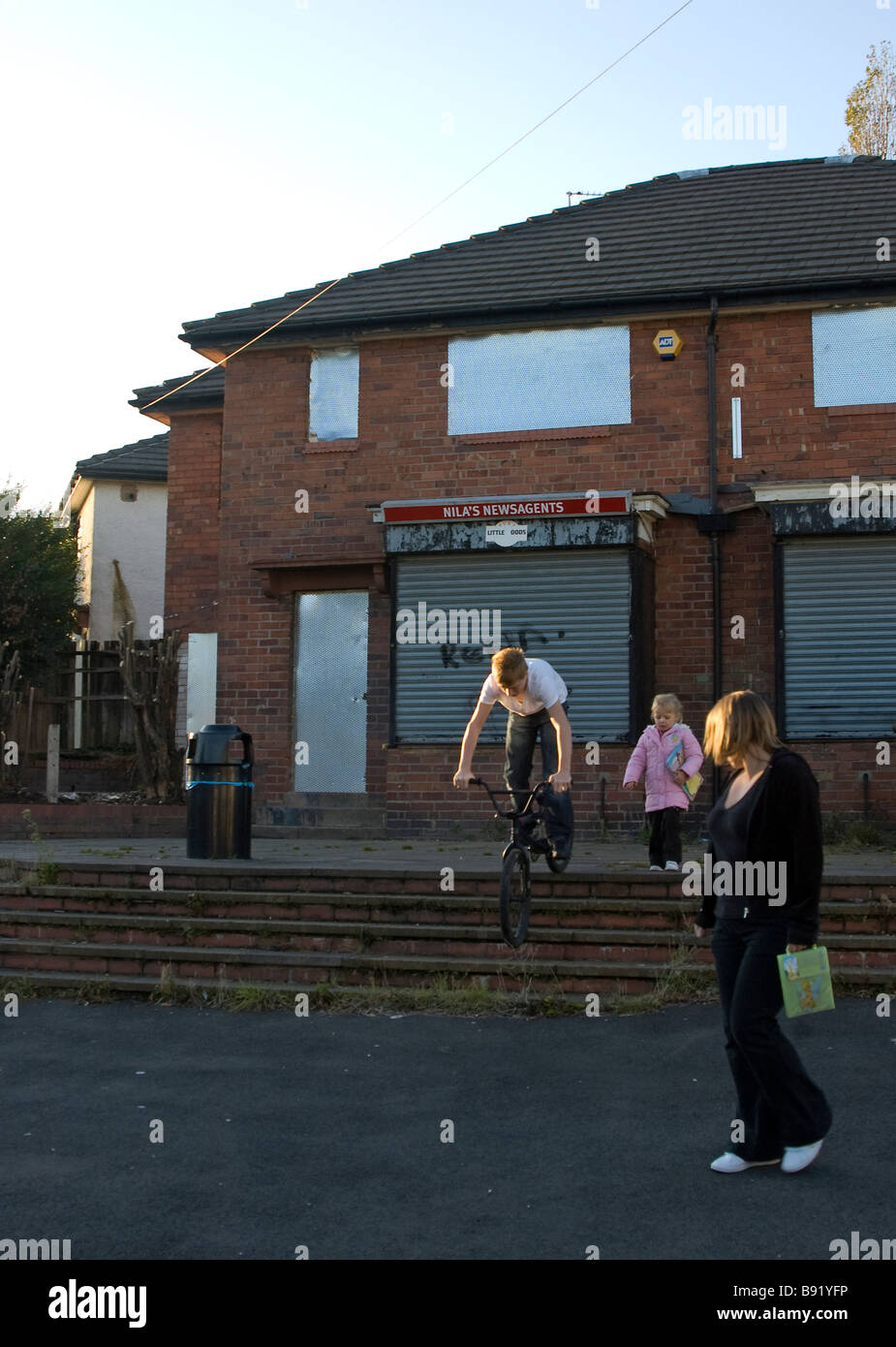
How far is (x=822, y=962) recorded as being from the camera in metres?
4.76

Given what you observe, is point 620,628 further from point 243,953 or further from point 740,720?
point 740,720

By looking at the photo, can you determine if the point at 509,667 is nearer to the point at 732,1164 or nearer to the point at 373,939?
the point at 373,939

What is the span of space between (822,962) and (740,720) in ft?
3.03

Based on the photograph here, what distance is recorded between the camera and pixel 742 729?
5027mm

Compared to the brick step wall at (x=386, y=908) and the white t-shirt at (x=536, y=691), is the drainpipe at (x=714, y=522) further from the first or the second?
the brick step wall at (x=386, y=908)

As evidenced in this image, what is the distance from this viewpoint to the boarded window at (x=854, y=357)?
44.4ft

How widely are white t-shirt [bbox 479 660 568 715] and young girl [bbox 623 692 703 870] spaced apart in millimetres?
933

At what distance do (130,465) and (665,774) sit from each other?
74.7 feet

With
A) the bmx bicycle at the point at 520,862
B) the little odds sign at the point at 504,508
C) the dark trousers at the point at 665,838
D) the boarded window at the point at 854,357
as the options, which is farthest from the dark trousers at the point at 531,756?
the boarded window at the point at 854,357

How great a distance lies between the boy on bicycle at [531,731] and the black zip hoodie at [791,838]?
10.00 feet

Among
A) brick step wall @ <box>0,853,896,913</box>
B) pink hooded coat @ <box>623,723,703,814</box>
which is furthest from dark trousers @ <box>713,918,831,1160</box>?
pink hooded coat @ <box>623,723,703,814</box>

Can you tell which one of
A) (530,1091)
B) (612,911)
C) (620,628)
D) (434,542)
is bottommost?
(530,1091)

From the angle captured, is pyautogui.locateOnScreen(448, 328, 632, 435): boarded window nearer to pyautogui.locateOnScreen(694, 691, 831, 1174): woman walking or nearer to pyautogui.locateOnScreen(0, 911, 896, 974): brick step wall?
pyautogui.locateOnScreen(0, 911, 896, 974): brick step wall

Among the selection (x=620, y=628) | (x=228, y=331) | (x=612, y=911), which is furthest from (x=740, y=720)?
(x=228, y=331)
